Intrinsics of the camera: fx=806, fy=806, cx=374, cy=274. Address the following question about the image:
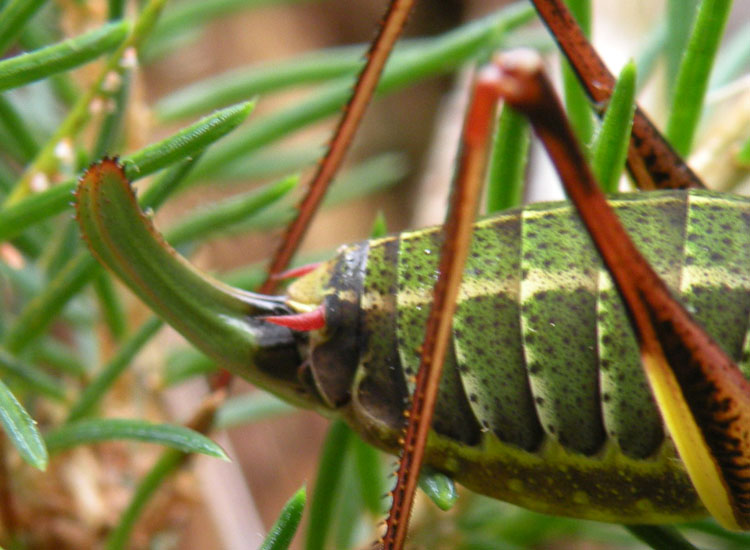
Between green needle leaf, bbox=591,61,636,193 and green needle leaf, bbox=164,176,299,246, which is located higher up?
green needle leaf, bbox=591,61,636,193

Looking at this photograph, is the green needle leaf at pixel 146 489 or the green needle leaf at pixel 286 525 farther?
the green needle leaf at pixel 146 489

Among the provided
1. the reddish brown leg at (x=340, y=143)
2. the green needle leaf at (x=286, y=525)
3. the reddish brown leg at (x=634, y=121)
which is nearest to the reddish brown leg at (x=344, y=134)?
the reddish brown leg at (x=340, y=143)

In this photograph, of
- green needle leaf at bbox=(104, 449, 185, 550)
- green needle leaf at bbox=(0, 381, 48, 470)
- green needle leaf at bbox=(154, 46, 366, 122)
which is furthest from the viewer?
green needle leaf at bbox=(154, 46, 366, 122)

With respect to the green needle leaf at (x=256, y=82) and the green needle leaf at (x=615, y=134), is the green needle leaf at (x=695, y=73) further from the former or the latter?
the green needle leaf at (x=256, y=82)

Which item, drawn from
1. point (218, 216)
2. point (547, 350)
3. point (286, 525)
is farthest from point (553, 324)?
point (218, 216)

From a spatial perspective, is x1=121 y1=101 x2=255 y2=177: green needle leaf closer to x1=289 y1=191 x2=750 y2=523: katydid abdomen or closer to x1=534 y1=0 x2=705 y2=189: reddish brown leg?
x1=289 y1=191 x2=750 y2=523: katydid abdomen

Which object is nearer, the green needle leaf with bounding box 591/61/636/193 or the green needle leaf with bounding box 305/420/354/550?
the green needle leaf with bounding box 591/61/636/193

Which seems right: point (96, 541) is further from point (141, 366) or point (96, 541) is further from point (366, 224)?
point (366, 224)

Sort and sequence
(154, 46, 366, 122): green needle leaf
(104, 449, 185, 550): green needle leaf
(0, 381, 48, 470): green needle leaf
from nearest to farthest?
(0, 381, 48, 470): green needle leaf
(104, 449, 185, 550): green needle leaf
(154, 46, 366, 122): green needle leaf

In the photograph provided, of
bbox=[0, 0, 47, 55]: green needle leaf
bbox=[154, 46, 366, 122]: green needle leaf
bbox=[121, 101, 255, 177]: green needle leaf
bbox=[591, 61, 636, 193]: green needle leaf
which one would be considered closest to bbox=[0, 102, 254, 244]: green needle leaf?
bbox=[121, 101, 255, 177]: green needle leaf

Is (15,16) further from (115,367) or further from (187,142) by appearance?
(115,367)
